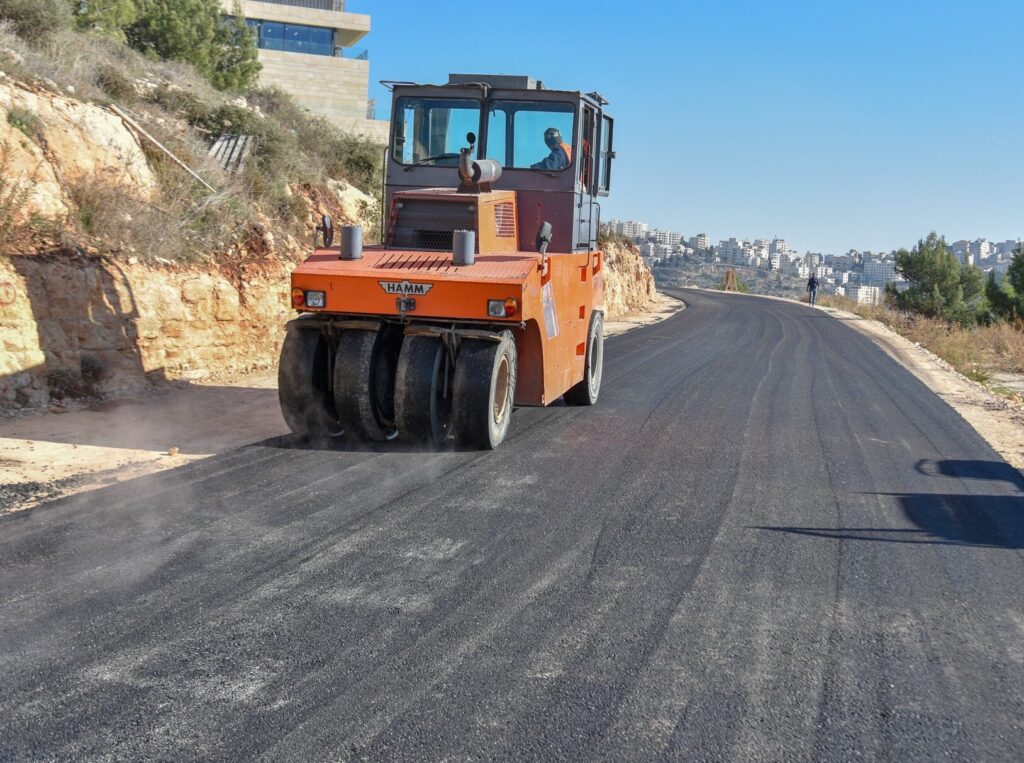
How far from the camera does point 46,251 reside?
36.1 feet

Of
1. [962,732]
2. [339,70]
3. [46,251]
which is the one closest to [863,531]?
[962,732]

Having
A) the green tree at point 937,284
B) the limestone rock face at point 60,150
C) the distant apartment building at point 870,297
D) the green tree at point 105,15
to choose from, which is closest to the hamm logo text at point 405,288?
the limestone rock face at point 60,150

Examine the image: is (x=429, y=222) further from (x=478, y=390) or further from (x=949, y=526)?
(x=949, y=526)

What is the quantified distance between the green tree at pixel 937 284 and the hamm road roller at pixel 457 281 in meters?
40.7

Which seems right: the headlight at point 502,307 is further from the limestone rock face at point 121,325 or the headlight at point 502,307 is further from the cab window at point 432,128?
the limestone rock face at point 121,325

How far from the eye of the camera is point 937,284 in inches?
1923

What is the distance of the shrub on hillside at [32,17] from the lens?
56.7 feet

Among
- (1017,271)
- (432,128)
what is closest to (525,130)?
(432,128)

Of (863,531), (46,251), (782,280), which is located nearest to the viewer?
(863,531)

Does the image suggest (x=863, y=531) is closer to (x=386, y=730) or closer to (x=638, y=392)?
(x=386, y=730)

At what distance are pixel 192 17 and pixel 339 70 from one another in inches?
329

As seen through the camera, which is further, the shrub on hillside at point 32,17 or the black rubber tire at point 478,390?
the shrub on hillside at point 32,17

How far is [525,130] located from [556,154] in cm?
44

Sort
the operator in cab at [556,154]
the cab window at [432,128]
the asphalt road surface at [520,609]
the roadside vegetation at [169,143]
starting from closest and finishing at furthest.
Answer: the asphalt road surface at [520,609] → the operator in cab at [556,154] → the cab window at [432,128] → the roadside vegetation at [169,143]
